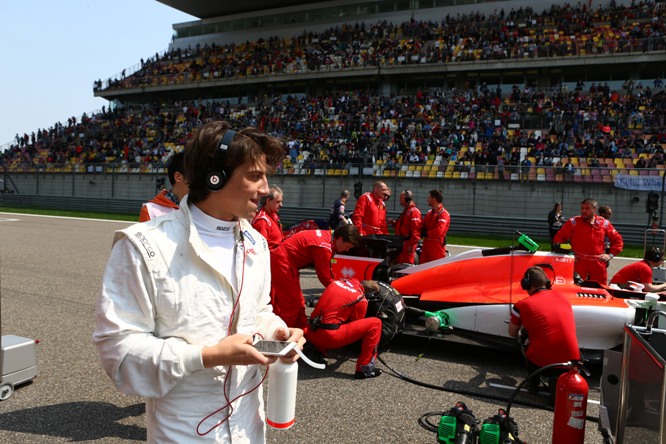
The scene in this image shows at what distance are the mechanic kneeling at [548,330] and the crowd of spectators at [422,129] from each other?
54.0ft

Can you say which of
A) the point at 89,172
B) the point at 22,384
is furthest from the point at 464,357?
the point at 89,172

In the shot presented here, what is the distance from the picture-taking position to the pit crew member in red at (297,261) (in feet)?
18.3

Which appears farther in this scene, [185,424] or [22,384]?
[22,384]

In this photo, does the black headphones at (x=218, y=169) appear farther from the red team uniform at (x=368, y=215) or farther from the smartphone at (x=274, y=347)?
the red team uniform at (x=368, y=215)

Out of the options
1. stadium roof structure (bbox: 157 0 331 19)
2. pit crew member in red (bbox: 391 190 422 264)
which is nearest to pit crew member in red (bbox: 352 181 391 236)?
pit crew member in red (bbox: 391 190 422 264)

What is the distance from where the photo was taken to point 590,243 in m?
8.45

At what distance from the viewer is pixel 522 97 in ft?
97.3

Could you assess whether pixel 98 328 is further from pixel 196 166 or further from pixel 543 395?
pixel 543 395

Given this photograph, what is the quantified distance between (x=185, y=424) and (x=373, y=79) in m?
36.2

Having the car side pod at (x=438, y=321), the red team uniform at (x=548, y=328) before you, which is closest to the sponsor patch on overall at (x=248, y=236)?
the red team uniform at (x=548, y=328)

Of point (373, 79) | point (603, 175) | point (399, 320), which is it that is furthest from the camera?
point (373, 79)

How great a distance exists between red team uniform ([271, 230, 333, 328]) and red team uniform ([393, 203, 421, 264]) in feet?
14.8

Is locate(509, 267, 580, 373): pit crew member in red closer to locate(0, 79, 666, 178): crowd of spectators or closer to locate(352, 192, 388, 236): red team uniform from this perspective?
locate(352, 192, 388, 236): red team uniform

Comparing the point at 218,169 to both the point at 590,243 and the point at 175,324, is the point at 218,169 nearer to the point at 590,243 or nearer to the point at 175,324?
the point at 175,324
